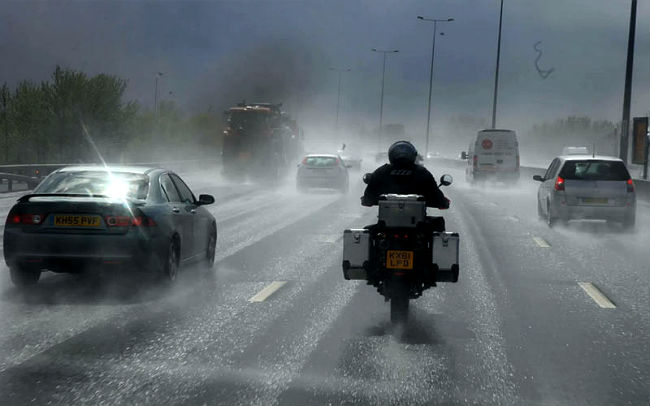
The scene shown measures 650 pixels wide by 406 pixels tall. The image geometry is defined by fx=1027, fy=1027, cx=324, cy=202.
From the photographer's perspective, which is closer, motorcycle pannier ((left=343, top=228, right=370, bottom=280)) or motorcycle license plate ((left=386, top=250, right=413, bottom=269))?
motorcycle license plate ((left=386, top=250, right=413, bottom=269))

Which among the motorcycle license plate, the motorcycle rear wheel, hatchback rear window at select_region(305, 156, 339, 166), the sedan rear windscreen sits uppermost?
hatchback rear window at select_region(305, 156, 339, 166)

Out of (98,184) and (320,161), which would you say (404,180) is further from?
(320,161)

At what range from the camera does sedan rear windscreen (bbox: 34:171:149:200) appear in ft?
35.8

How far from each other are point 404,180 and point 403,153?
0.28 meters

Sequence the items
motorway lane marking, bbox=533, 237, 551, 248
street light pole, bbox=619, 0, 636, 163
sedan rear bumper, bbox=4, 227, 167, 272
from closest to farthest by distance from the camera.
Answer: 1. sedan rear bumper, bbox=4, 227, 167, 272
2. motorway lane marking, bbox=533, 237, 551, 248
3. street light pole, bbox=619, 0, 636, 163

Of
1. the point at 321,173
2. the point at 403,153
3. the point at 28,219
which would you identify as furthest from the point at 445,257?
the point at 321,173

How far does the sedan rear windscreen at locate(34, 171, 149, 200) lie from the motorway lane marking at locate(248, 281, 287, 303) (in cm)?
160

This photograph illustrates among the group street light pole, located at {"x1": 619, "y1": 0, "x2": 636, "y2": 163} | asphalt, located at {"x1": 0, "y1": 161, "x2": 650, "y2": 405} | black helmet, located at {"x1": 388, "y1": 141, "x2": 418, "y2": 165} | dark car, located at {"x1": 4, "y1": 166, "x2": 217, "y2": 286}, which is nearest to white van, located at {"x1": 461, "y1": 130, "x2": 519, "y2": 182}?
street light pole, located at {"x1": 619, "y1": 0, "x2": 636, "y2": 163}

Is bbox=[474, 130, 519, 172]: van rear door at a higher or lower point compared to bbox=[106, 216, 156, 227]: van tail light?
higher

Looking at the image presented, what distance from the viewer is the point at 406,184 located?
9.12 meters

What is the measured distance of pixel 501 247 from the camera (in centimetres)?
1703

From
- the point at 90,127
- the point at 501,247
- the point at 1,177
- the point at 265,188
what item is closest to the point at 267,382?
the point at 501,247

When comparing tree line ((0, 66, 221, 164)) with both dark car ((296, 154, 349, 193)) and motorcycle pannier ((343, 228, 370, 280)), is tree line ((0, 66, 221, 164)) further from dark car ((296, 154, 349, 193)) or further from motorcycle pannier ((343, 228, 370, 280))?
motorcycle pannier ((343, 228, 370, 280))

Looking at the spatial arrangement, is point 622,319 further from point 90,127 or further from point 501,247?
point 90,127
